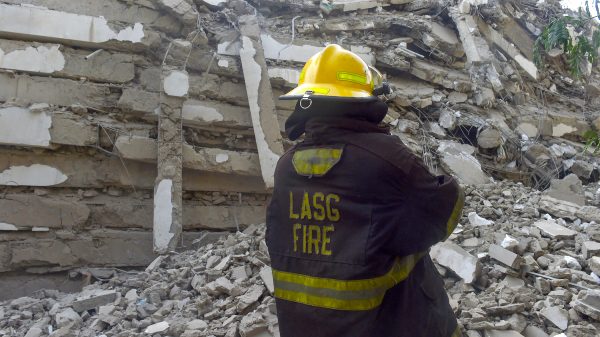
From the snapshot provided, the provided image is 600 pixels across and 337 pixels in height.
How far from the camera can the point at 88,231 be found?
14.7 ft

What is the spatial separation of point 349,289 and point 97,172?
3.50m

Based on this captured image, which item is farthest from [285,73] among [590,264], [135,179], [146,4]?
[590,264]

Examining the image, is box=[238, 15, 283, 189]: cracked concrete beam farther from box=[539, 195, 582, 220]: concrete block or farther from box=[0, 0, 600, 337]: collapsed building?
box=[539, 195, 582, 220]: concrete block

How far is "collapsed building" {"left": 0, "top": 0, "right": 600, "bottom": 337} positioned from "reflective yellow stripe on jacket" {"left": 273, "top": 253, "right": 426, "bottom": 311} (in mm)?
1234

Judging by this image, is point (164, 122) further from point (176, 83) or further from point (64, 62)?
point (64, 62)

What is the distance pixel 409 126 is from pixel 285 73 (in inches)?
64.6

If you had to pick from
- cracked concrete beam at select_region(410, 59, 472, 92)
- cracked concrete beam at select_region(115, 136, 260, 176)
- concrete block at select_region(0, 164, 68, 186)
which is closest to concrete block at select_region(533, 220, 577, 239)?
cracked concrete beam at select_region(115, 136, 260, 176)

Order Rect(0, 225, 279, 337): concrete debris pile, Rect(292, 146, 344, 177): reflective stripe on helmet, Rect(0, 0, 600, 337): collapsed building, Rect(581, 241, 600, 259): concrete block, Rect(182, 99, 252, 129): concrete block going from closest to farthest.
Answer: Rect(292, 146, 344, 177): reflective stripe on helmet → Rect(0, 225, 279, 337): concrete debris pile → Rect(0, 0, 600, 337): collapsed building → Rect(581, 241, 600, 259): concrete block → Rect(182, 99, 252, 129): concrete block

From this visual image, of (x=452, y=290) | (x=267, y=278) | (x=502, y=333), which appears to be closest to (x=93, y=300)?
(x=267, y=278)

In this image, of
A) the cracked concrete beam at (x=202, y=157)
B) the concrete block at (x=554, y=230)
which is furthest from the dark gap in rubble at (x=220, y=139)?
the concrete block at (x=554, y=230)

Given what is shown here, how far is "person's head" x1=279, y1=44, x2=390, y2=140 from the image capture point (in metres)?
1.82

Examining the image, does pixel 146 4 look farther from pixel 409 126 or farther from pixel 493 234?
pixel 493 234

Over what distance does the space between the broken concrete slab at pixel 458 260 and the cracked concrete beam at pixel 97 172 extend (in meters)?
2.34

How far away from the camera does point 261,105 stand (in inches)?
196
